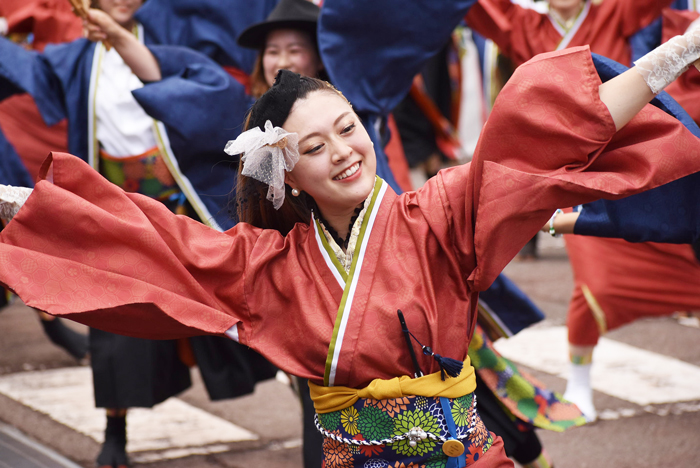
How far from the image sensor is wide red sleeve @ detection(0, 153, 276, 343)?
1607mm

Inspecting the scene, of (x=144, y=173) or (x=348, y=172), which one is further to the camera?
(x=144, y=173)

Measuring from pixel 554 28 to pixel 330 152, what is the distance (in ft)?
7.13

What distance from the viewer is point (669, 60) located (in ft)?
4.77

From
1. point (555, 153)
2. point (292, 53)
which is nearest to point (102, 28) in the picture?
point (292, 53)

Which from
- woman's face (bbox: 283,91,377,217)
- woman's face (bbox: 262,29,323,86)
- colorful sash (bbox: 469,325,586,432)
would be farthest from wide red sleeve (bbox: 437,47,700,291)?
woman's face (bbox: 262,29,323,86)

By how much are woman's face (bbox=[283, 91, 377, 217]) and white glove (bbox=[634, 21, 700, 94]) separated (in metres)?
0.56

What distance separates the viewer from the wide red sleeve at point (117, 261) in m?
1.61

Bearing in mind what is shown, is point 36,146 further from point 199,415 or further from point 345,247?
point 345,247

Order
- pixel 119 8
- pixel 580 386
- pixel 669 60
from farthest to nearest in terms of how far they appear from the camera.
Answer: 1. pixel 580 386
2. pixel 119 8
3. pixel 669 60

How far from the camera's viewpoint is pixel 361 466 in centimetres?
170

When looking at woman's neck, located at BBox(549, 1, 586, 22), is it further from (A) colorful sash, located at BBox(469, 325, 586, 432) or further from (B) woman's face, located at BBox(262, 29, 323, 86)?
(A) colorful sash, located at BBox(469, 325, 586, 432)

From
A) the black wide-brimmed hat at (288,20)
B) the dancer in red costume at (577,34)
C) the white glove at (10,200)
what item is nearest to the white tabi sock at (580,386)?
the dancer in red costume at (577,34)

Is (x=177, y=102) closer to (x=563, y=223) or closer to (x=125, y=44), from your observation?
(x=125, y=44)

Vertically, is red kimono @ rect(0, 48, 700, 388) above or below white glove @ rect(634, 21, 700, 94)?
below
